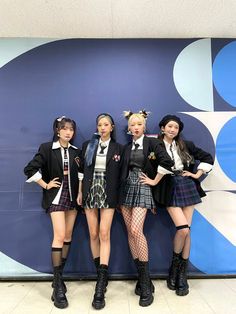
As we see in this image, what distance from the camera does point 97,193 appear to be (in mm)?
2359

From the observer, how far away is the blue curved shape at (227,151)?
2812 millimetres

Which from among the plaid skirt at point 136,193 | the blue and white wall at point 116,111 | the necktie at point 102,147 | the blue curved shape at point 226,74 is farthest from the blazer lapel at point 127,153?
the blue curved shape at point 226,74

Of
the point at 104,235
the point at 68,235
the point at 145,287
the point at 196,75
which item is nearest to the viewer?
the point at 145,287

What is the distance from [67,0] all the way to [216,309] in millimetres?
2798

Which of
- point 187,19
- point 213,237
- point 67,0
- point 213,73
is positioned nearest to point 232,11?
point 187,19

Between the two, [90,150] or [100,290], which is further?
[90,150]

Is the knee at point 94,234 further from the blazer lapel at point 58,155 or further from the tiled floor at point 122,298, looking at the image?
the blazer lapel at point 58,155

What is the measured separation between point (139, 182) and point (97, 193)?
38cm

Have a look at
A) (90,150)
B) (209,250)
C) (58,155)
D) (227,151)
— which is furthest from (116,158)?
(209,250)

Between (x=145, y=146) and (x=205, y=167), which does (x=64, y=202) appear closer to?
(x=145, y=146)

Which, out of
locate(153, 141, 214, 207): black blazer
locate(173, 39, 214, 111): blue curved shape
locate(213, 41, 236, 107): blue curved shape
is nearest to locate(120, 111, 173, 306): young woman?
locate(153, 141, 214, 207): black blazer

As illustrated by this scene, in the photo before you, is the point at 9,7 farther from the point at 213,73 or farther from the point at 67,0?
the point at 213,73

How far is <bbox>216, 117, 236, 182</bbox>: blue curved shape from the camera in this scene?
281 cm

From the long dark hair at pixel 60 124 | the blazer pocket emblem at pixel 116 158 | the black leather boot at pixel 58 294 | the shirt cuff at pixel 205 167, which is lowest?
the black leather boot at pixel 58 294
